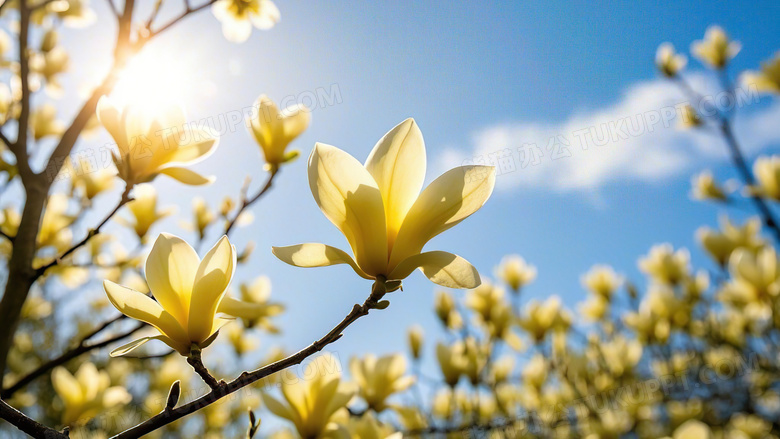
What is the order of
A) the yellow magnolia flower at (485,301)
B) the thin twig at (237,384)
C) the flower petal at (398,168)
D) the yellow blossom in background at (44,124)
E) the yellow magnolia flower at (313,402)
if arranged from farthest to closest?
the yellow magnolia flower at (485,301) → the yellow blossom in background at (44,124) → the yellow magnolia flower at (313,402) → the flower petal at (398,168) → the thin twig at (237,384)

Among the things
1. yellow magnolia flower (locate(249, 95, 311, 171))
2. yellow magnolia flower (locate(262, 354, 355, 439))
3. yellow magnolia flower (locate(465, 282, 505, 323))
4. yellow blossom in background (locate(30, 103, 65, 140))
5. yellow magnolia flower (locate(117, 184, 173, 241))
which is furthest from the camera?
yellow magnolia flower (locate(465, 282, 505, 323))

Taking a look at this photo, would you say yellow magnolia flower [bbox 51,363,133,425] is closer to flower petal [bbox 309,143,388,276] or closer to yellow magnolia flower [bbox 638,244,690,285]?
flower petal [bbox 309,143,388,276]

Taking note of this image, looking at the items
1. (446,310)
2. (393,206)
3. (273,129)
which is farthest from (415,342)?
(393,206)

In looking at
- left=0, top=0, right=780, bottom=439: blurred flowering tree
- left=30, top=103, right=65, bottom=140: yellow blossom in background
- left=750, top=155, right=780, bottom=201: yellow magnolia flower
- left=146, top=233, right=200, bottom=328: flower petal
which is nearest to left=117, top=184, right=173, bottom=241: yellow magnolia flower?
left=0, top=0, right=780, bottom=439: blurred flowering tree

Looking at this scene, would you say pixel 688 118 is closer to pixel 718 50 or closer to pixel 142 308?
pixel 718 50

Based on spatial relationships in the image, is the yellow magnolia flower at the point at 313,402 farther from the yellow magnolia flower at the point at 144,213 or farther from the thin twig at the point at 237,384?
the yellow magnolia flower at the point at 144,213

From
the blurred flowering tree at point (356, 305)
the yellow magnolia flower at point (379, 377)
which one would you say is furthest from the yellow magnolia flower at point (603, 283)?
the yellow magnolia flower at point (379, 377)

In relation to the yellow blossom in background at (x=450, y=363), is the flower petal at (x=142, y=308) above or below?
above
